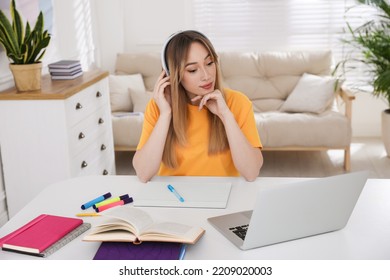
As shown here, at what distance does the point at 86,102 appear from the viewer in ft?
12.0

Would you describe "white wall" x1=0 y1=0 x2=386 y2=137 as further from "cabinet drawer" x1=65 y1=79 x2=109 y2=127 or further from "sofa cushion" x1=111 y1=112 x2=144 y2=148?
"cabinet drawer" x1=65 y1=79 x2=109 y2=127

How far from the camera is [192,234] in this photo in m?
1.56

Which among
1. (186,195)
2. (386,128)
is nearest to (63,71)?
(186,195)

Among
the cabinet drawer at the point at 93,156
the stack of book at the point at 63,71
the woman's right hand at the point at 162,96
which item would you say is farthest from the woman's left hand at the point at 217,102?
the stack of book at the point at 63,71

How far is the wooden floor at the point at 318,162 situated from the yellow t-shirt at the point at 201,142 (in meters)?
2.45

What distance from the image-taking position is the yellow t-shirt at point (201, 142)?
227 centimetres

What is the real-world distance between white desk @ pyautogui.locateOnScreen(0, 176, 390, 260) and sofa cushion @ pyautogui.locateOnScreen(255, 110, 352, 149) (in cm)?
264

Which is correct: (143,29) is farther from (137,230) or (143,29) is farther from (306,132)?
(137,230)

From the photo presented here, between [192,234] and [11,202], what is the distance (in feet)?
6.76

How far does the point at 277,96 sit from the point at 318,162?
716 millimetres

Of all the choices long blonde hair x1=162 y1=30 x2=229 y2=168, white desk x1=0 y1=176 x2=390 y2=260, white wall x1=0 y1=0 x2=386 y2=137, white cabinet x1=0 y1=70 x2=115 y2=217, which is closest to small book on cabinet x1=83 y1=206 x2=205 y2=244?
white desk x1=0 y1=176 x2=390 y2=260

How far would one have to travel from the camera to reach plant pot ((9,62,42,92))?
3.29 meters

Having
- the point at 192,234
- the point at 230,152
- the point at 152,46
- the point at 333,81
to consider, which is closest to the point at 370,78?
the point at 333,81
